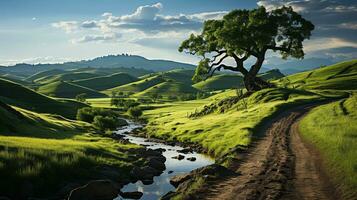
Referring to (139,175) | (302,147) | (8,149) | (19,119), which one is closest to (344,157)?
(302,147)

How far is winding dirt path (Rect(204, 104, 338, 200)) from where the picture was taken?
30805 mm

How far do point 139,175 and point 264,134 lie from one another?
24.8 m

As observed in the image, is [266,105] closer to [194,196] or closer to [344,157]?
[344,157]

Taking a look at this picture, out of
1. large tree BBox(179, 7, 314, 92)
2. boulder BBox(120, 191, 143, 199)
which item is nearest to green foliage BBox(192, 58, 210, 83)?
large tree BBox(179, 7, 314, 92)

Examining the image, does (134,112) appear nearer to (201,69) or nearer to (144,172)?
(201,69)

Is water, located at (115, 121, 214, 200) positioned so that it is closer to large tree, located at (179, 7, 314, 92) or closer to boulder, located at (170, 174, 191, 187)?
boulder, located at (170, 174, 191, 187)

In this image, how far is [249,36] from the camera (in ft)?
311

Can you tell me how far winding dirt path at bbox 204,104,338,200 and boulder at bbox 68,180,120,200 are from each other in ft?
37.7

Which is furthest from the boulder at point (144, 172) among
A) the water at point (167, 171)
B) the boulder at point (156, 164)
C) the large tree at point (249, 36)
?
the large tree at point (249, 36)

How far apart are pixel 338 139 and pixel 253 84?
69687 mm

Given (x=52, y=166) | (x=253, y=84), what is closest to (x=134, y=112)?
(x=253, y=84)

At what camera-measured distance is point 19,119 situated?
7875 cm

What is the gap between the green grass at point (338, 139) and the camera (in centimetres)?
3214

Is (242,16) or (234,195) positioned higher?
(242,16)
